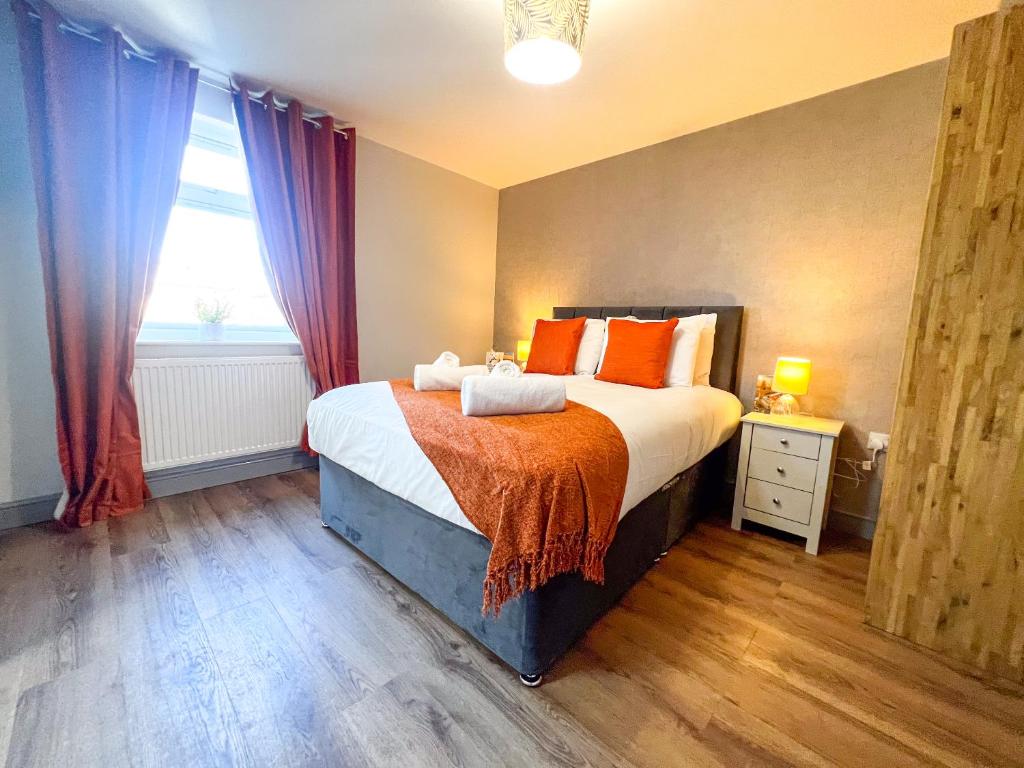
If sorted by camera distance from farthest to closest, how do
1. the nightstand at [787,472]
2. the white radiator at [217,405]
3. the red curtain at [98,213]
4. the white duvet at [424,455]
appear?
the white radiator at [217,405], the nightstand at [787,472], the red curtain at [98,213], the white duvet at [424,455]

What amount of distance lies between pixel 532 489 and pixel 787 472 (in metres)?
1.68

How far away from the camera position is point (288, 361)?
2680 millimetres

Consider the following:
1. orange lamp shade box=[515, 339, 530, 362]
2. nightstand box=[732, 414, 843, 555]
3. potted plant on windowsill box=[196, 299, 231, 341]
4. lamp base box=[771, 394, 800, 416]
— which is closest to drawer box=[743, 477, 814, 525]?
nightstand box=[732, 414, 843, 555]

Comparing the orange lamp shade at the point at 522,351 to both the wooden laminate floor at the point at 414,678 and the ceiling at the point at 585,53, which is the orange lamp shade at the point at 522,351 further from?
the wooden laminate floor at the point at 414,678

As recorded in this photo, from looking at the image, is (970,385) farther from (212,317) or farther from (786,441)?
(212,317)

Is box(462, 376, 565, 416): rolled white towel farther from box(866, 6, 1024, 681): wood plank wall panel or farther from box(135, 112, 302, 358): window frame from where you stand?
box(135, 112, 302, 358): window frame

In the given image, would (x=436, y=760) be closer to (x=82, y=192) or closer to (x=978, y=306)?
(x=978, y=306)

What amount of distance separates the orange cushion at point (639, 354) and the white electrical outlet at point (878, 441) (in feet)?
3.59

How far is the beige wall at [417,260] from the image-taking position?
3043 mm

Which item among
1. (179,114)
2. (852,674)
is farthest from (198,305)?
(852,674)

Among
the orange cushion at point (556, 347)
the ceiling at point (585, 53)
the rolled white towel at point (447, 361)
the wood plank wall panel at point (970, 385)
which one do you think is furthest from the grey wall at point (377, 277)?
the wood plank wall panel at point (970, 385)

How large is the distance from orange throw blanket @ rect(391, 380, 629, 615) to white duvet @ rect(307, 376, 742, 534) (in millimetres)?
80

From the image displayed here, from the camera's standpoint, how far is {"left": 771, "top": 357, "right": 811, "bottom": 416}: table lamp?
209 cm

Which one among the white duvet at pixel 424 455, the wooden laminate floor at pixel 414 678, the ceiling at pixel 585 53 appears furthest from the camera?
the ceiling at pixel 585 53
